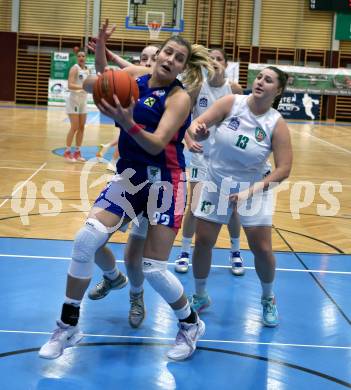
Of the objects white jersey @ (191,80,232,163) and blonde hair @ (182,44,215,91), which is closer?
blonde hair @ (182,44,215,91)

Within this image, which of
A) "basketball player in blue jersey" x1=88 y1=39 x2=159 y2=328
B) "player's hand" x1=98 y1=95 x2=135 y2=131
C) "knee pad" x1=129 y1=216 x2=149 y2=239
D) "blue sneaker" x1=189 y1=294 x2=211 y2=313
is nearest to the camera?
"player's hand" x1=98 y1=95 x2=135 y2=131

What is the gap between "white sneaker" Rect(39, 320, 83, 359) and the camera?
3477 millimetres

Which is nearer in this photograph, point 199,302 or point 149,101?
point 149,101

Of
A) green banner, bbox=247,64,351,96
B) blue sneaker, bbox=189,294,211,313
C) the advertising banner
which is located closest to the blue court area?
blue sneaker, bbox=189,294,211,313

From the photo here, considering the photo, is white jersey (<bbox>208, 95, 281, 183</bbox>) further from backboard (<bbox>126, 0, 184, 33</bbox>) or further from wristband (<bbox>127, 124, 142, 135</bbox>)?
backboard (<bbox>126, 0, 184, 33</bbox>)

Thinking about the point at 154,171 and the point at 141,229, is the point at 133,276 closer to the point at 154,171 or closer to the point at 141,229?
the point at 141,229

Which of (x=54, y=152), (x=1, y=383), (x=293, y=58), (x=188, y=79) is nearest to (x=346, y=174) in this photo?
(x=54, y=152)

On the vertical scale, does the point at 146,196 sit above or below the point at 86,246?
above

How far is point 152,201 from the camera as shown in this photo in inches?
145

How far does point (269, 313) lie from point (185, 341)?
2.72ft

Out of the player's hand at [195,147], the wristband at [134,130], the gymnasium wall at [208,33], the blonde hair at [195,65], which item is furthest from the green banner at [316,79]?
the wristband at [134,130]

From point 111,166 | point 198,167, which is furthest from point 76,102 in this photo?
point 198,167

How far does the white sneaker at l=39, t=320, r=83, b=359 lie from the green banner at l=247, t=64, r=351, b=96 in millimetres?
21283

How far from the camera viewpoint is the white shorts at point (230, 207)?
420 cm
